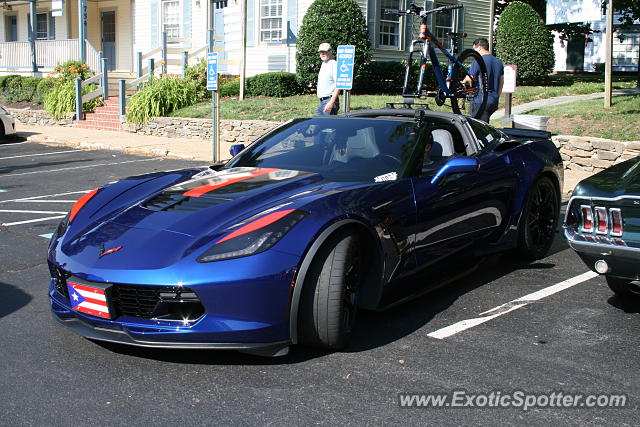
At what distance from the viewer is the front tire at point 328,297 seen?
397 cm

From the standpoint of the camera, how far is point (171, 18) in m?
24.3

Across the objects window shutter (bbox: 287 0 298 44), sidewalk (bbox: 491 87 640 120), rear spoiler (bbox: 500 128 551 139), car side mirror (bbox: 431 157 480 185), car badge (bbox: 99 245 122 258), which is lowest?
car badge (bbox: 99 245 122 258)

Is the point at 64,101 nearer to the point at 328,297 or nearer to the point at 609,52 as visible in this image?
the point at 609,52

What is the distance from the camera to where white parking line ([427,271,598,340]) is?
4.59 meters

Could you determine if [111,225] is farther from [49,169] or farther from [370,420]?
[49,169]

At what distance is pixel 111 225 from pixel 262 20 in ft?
59.0

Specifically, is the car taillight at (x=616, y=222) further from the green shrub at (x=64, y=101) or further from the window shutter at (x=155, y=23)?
the window shutter at (x=155, y=23)

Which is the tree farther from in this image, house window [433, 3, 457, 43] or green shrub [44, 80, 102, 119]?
green shrub [44, 80, 102, 119]

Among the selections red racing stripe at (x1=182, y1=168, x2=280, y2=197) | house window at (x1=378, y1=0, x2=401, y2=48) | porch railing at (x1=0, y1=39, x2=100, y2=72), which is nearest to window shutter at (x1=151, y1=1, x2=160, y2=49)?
porch railing at (x1=0, y1=39, x2=100, y2=72)

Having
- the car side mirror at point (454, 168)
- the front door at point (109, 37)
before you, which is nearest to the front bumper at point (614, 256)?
the car side mirror at point (454, 168)

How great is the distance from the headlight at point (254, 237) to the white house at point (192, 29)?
55.9 ft

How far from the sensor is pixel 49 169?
1312 cm

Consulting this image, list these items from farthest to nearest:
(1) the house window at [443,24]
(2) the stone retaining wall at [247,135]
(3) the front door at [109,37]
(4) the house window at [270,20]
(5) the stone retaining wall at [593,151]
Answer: (3) the front door at [109,37]
(1) the house window at [443,24]
(4) the house window at [270,20]
(2) the stone retaining wall at [247,135]
(5) the stone retaining wall at [593,151]

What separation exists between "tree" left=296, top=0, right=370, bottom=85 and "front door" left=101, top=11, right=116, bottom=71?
1052 centimetres
